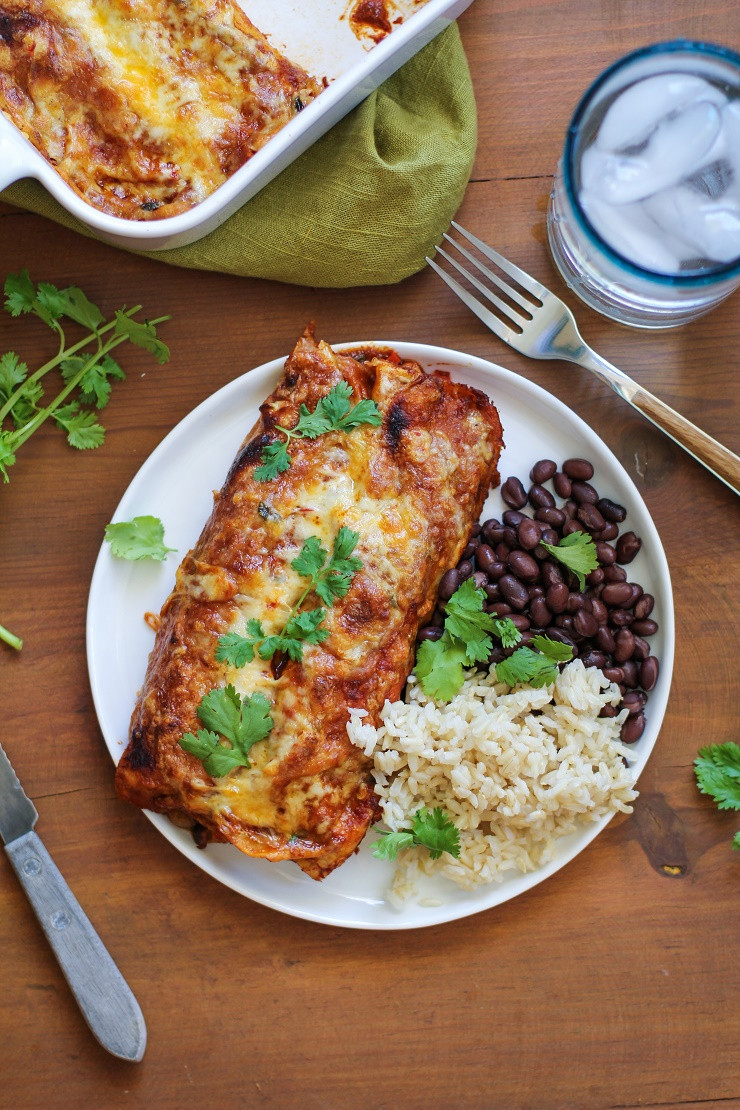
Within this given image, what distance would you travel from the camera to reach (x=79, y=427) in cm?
293

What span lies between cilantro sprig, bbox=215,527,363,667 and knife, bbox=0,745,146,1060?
3.55 ft

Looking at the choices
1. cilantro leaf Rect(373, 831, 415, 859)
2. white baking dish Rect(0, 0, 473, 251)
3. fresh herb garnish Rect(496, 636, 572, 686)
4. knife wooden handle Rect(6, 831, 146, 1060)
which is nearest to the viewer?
white baking dish Rect(0, 0, 473, 251)

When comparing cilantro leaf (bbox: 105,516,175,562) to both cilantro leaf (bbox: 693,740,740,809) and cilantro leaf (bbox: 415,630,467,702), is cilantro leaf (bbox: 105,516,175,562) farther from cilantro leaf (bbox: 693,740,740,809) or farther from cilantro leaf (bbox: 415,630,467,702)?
cilantro leaf (bbox: 693,740,740,809)

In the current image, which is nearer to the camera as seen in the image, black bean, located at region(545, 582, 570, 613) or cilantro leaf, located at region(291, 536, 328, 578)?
cilantro leaf, located at region(291, 536, 328, 578)

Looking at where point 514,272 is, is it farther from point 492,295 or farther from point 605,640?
point 605,640

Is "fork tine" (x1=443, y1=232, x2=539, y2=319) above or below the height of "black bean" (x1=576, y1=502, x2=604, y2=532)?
above

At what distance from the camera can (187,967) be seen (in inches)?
117

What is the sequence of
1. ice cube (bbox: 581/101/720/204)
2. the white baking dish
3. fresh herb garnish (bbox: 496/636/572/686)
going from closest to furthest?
1. the white baking dish
2. ice cube (bbox: 581/101/720/204)
3. fresh herb garnish (bbox: 496/636/572/686)

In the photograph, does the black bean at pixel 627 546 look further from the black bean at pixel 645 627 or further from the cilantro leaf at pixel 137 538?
the cilantro leaf at pixel 137 538

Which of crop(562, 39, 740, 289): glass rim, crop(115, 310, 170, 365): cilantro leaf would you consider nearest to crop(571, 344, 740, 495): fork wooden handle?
crop(562, 39, 740, 289): glass rim

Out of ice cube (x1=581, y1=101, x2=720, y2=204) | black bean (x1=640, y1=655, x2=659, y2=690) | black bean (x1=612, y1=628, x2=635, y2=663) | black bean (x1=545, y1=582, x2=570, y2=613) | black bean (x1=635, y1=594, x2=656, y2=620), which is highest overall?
Answer: ice cube (x1=581, y1=101, x2=720, y2=204)

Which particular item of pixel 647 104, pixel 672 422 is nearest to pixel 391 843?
pixel 672 422

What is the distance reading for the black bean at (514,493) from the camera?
2.81 metres

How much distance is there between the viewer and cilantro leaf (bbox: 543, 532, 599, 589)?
2.72 meters
